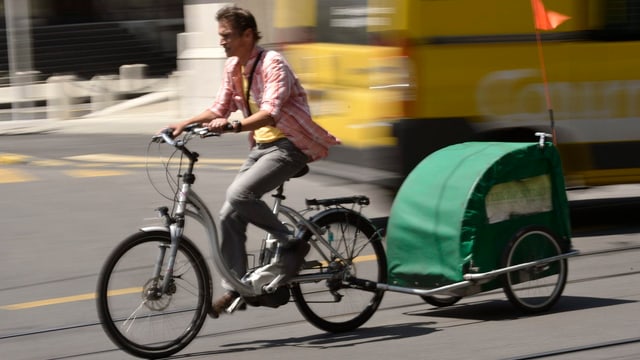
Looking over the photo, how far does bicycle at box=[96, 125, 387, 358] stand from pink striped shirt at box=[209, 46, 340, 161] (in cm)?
29

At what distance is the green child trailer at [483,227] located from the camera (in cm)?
653

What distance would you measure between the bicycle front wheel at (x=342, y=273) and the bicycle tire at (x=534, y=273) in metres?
0.69

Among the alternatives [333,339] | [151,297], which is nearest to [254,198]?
[151,297]

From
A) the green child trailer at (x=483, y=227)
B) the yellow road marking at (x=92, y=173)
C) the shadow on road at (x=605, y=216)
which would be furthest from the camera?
the yellow road marking at (x=92, y=173)

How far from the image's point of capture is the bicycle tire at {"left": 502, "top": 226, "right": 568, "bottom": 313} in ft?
22.1

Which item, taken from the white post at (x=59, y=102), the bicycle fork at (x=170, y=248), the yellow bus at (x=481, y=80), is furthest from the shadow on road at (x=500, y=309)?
the white post at (x=59, y=102)

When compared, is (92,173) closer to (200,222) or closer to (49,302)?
(49,302)

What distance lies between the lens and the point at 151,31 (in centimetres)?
3148

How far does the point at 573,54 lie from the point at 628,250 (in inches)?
58.5

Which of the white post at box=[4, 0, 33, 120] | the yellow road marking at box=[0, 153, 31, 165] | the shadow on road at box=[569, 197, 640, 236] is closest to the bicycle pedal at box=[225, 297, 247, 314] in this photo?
the shadow on road at box=[569, 197, 640, 236]

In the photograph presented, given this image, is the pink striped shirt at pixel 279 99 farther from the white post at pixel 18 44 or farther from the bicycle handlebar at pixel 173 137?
the white post at pixel 18 44

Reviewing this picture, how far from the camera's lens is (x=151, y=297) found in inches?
232

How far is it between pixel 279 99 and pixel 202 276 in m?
0.93

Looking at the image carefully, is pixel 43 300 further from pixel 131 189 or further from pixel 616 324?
pixel 131 189
